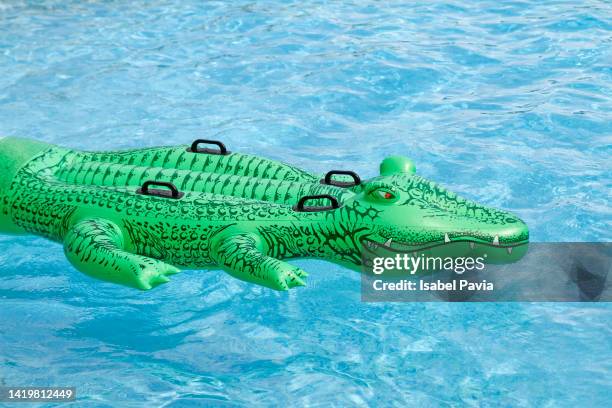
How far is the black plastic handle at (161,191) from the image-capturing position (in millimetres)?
3994

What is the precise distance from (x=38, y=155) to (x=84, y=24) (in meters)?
4.72

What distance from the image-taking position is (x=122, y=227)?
3.99 metres

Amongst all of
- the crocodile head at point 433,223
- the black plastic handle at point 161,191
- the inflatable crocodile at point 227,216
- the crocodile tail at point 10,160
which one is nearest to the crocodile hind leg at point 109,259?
the inflatable crocodile at point 227,216

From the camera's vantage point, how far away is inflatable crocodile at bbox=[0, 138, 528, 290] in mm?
3691

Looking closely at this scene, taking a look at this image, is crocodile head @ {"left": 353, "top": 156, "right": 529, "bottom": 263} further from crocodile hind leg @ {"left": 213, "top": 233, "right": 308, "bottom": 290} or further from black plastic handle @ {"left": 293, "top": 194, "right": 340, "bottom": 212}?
crocodile hind leg @ {"left": 213, "top": 233, "right": 308, "bottom": 290}

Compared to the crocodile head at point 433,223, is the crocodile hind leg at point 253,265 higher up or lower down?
lower down

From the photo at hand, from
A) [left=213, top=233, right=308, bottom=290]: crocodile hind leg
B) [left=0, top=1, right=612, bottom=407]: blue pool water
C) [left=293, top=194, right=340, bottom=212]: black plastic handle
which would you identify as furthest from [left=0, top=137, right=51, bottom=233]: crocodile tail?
[left=293, top=194, right=340, bottom=212]: black plastic handle

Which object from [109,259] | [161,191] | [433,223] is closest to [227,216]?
[161,191]

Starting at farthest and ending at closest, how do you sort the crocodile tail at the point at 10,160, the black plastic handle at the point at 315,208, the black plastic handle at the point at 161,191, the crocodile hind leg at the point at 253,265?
the crocodile tail at the point at 10,160 < the black plastic handle at the point at 161,191 < the black plastic handle at the point at 315,208 < the crocodile hind leg at the point at 253,265

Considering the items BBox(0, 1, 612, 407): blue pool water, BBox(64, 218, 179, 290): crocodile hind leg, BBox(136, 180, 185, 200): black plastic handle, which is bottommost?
BBox(0, 1, 612, 407): blue pool water

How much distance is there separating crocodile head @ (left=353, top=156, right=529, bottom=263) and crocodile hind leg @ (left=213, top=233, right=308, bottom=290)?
44cm

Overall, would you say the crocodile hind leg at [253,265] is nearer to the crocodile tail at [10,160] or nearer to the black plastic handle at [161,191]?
the black plastic handle at [161,191]

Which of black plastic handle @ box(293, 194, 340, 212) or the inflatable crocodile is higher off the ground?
black plastic handle @ box(293, 194, 340, 212)

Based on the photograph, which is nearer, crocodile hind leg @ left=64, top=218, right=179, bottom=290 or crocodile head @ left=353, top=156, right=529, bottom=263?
crocodile hind leg @ left=64, top=218, right=179, bottom=290
